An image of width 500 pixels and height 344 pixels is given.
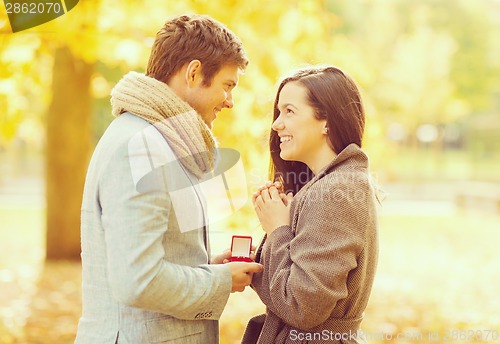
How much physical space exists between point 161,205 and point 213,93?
52 centimetres

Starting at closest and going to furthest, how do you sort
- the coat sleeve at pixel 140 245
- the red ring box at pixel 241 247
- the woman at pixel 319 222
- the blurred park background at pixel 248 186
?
the coat sleeve at pixel 140 245
the woman at pixel 319 222
the red ring box at pixel 241 247
the blurred park background at pixel 248 186

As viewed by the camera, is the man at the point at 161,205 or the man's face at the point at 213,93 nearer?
the man at the point at 161,205

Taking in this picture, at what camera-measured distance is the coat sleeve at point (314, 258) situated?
7.54ft

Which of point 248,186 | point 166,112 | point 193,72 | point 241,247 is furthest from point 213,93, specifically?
point 248,186

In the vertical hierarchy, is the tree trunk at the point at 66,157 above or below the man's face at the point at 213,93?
below

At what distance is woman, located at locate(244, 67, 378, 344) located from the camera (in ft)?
7.61

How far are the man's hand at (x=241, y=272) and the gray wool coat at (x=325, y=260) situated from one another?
0.15 feet

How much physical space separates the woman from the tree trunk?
7974 mm

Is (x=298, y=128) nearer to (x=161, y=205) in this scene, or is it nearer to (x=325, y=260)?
(x=325, y=260)

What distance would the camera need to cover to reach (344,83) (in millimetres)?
2586

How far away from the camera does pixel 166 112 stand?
224 cm

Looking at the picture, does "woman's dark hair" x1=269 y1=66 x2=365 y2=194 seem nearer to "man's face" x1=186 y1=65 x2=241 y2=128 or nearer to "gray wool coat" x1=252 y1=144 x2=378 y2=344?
"gray wool coat" x1=252 y1=144 x2=378 y2=344

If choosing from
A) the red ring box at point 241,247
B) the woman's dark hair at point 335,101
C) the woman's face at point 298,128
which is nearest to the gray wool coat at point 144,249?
the red ring box at point 241,247

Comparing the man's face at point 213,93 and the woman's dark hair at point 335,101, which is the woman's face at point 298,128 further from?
the man's face at point 213,93
